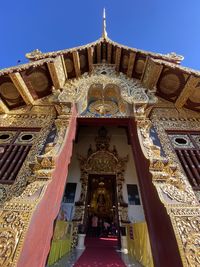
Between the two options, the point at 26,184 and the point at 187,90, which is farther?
the point at 187,90

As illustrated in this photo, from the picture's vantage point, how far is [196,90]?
4066 mm

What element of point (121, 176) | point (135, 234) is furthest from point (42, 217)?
point (121, 176)

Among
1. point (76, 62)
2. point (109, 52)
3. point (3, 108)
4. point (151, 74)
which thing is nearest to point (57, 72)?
point (76, 62)

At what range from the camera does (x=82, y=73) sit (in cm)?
553

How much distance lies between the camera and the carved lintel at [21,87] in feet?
12.9

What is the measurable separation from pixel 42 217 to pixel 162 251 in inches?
59.7

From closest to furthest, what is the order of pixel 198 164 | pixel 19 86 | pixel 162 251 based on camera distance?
pixel 162 251
pixel 198 164
pixel 19 86

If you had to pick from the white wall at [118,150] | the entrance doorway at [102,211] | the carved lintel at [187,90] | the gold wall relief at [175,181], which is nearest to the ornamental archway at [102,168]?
the white wall at [118,150]

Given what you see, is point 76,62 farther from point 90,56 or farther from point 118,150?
point 118,150

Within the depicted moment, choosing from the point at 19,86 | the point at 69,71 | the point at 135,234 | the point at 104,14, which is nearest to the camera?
the point at 135,234

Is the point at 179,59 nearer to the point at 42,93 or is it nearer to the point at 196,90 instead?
the point at 196,90

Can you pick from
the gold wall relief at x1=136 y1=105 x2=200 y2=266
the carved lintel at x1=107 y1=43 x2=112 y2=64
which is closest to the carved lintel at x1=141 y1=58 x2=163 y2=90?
the gold wall relief at x1=136 y1=105 x2=200 y2=266

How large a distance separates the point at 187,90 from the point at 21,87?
393 centimetres

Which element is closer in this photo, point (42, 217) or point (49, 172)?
point (42, 217)
